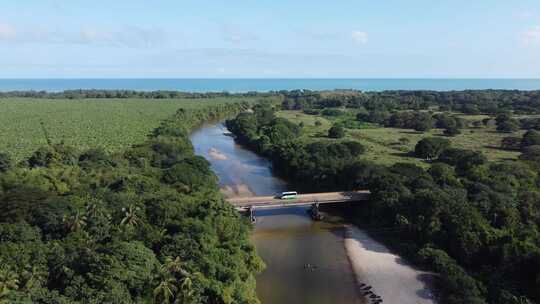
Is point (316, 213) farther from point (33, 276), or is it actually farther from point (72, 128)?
point (72, 128)

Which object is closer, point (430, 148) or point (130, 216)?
point (130, 216)

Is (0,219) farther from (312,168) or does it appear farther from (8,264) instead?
(312,168)

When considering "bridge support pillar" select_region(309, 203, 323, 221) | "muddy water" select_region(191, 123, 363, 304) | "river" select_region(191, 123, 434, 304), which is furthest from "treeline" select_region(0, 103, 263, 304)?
"bridge support pillar" select_region(309, 203, 323, 221)

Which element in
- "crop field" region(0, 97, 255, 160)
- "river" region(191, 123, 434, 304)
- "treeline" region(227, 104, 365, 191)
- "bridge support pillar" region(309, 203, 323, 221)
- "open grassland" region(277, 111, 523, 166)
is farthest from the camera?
"crop field" region(0, 97, 255, 160)

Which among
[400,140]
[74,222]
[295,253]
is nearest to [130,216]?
[74,222]

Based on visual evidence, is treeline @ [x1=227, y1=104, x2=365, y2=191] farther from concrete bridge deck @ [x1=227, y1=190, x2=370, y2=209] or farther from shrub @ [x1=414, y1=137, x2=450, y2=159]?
shrub @ [x1=414, y1=137, x2=450, y2=159]
